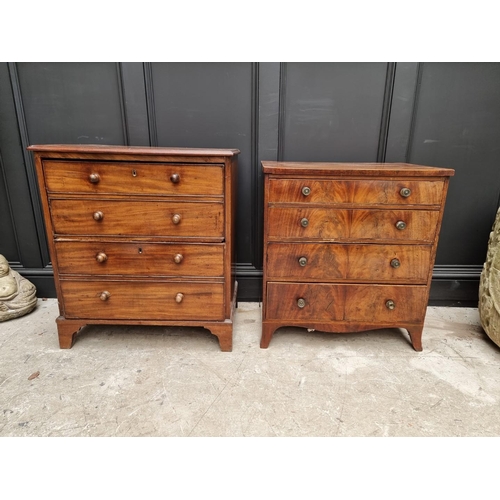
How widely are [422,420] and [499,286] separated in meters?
0.97

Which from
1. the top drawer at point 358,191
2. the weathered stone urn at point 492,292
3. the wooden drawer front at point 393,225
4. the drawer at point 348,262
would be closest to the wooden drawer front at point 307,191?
the top drawer at point 358,191

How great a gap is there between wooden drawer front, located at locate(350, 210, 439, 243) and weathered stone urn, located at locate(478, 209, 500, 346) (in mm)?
489

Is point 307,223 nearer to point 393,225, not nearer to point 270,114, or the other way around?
point 393,225

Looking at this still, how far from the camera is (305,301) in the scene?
6.17ft

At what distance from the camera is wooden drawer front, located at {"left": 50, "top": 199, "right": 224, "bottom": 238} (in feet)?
5.59

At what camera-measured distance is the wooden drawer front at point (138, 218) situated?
5.59 ft

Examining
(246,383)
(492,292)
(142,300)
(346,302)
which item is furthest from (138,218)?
(492,292)

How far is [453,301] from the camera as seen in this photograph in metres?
2.49

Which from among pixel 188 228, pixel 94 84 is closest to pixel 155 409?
pixel 188 228

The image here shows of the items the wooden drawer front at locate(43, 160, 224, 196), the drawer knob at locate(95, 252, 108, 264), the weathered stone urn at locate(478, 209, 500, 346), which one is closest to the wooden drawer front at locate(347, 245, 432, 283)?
the weathered stone urn at locate(478, 209, 500, 346)

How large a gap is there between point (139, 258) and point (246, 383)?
89cm

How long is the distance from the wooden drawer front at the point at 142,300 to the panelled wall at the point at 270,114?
0.90 m

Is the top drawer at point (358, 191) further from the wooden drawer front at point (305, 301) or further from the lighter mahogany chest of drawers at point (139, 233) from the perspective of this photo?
the wooden drawer front at point (305, 301)

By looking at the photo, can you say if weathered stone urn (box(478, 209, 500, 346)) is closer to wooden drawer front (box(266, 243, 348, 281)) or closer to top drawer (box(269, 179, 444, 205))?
top drawer (box(269, 179, 444, 205))
